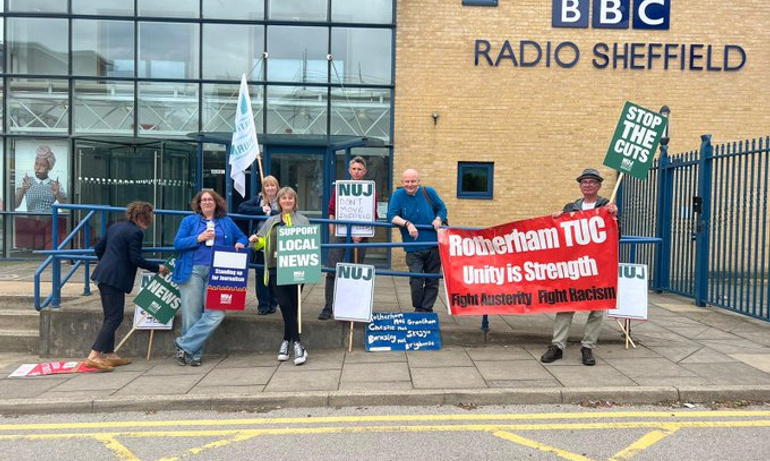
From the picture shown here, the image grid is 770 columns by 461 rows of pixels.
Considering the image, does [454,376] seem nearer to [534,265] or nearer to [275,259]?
[534,265]

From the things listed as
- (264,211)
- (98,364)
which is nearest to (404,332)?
(264,211)

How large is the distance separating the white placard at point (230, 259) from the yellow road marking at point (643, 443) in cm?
409

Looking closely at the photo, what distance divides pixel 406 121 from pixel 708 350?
277 inches

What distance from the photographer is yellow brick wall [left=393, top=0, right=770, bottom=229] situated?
442 inches

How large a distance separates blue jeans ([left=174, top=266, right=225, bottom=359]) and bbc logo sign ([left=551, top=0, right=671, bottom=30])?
902 cm

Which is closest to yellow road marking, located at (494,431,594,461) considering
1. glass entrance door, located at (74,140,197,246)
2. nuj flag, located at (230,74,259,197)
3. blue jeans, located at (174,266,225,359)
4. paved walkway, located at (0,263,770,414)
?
paved walkway, located at (0,263,770,414)

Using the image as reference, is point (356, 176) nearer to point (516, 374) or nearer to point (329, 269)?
point (329, 269)

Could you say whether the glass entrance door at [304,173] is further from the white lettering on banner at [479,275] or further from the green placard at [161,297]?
the white lettering on banner at [479,275]

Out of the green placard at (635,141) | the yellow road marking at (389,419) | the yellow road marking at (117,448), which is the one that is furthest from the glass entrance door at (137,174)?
the green placard at (635,141)

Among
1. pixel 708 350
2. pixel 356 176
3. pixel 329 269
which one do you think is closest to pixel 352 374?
pixel 329 269

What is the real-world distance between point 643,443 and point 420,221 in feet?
11.1

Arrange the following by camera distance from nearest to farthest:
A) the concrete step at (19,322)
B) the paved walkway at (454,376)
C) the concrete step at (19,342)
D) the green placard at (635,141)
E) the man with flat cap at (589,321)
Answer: the paved walkway at (454,376) → the man with flat cap at (589,321) → the green placard at (635,141) → the concrete step at (19,342) → the concrete step at (19,322)

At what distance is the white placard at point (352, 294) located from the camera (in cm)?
625

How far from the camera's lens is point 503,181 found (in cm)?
1130
